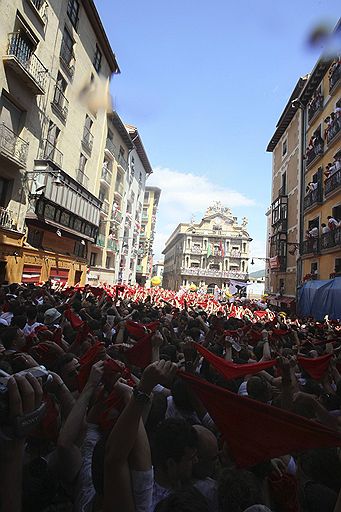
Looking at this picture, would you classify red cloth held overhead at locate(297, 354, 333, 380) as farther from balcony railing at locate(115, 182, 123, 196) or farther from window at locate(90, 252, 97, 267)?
balcony railing at locate(115, 182, 123, 196)

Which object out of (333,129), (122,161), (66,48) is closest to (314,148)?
(333,129)

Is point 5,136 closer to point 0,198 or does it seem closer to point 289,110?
point 0,198

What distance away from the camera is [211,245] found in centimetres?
7406

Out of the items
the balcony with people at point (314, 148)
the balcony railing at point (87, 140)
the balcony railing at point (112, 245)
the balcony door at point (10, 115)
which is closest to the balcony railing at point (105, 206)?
the balcony railing at point (112, 245)

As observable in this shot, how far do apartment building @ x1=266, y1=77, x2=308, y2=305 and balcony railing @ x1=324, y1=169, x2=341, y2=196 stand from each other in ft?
16.6

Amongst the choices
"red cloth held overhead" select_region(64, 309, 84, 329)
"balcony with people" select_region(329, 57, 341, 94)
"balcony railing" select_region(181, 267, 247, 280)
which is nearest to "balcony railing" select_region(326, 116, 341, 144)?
"balcony with people" select_region(329, 57, 341, 94)

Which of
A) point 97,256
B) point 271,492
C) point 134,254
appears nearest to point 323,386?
point 271,492

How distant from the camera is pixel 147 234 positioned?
64.2 metres

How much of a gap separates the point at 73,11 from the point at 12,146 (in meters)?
10.8

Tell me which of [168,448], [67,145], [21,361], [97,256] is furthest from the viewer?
[97,256]

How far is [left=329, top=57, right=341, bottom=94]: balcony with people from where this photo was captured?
65.1 feet

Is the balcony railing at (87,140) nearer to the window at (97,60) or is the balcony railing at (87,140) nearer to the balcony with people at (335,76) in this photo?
the window at (97,60)

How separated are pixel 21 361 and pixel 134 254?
44595 millimetres

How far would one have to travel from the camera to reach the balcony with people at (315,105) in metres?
22.8
